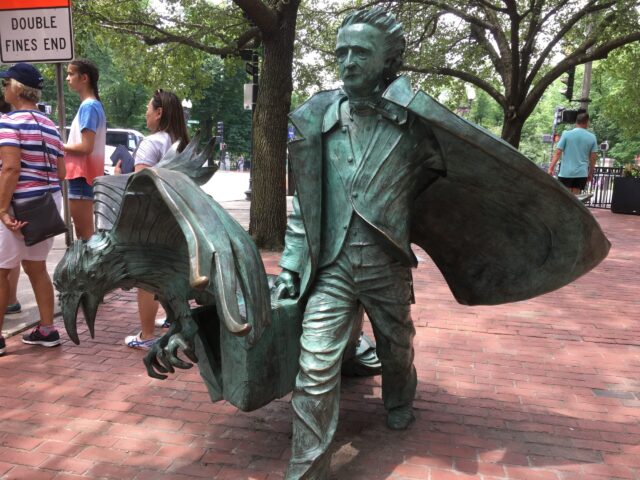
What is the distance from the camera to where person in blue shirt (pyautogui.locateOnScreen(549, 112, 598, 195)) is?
34.7 ft

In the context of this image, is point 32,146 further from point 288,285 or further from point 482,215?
point 482,215

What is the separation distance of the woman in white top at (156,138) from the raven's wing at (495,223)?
2.31 meters

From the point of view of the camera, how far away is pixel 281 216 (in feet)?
28.6

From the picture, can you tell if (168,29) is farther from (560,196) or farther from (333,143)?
(560,196)

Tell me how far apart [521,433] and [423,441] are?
2.14 feet

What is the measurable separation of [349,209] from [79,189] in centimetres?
342

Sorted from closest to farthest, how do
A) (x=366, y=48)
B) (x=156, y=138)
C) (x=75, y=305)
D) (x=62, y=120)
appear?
(x=366, y=48) < (x=75, y=305) < (x=156, y=138) < (x=62, y=120)

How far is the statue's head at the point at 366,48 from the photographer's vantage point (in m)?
2.62

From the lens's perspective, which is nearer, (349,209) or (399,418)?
(349,209)

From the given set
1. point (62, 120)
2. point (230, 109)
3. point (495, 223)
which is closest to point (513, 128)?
point (62, 120)

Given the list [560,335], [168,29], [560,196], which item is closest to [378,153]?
[560,196]

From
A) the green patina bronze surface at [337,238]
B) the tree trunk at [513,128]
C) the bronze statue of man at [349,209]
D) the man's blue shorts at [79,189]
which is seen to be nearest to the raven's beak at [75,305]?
the green patina bronze surface at [337,238]

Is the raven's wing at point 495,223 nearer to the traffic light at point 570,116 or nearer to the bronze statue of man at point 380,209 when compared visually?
the bronze statue of man at point 380,209

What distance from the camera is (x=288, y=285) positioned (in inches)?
120
